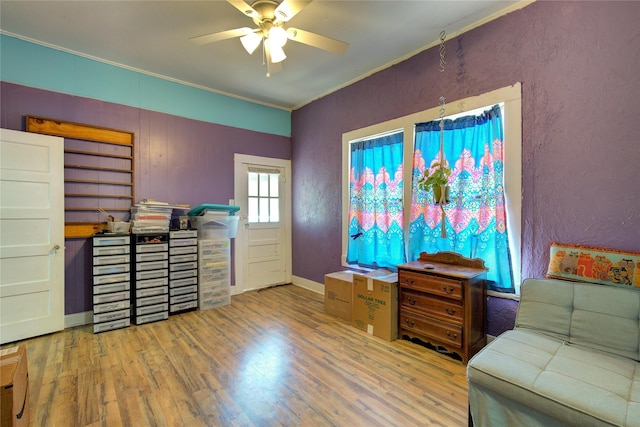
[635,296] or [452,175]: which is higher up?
[452,175]

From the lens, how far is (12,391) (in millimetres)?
1272

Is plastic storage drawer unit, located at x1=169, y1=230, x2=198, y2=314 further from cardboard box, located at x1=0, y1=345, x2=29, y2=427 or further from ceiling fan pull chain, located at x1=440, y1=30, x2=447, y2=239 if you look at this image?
ceiling fan pull chain, located at x1=440, y1=30, x2=447, y2=239

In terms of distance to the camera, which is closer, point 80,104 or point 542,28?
point 542,28

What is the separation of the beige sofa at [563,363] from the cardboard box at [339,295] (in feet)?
5.36

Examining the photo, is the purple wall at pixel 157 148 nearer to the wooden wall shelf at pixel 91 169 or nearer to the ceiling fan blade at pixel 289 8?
the wooden wall shelf at pixel 91 169

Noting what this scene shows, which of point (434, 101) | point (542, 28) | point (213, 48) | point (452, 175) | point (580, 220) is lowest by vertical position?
point (580, 220)

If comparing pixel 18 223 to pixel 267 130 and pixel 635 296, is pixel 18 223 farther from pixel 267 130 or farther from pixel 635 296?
pixel 635 296

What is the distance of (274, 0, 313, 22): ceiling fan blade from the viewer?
72.8 inches

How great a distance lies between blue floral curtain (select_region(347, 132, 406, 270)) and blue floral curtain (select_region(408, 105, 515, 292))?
24cm

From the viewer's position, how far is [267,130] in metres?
4.64

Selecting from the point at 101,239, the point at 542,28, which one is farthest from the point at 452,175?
the point at 101,239

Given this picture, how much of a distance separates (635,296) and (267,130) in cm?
438

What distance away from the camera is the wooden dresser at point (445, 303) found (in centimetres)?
230

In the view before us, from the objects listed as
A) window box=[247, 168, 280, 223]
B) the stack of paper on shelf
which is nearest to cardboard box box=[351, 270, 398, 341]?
window box=[247, 168, 280, 223]
